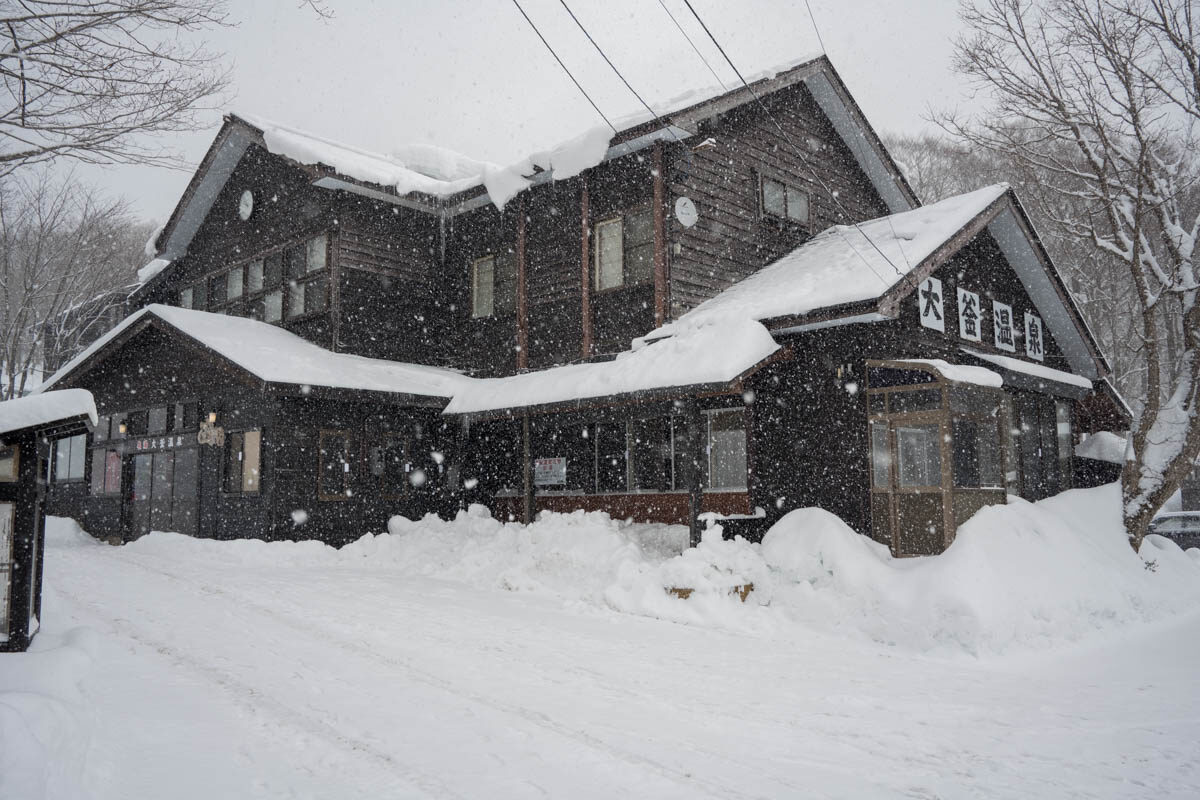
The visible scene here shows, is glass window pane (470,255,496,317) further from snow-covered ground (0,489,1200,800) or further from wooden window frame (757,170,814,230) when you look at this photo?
snow-covered ground (0,489,1200,800)

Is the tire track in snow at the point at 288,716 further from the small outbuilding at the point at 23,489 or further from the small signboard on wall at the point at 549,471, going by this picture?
the small signboard on wall at the point at 549,471

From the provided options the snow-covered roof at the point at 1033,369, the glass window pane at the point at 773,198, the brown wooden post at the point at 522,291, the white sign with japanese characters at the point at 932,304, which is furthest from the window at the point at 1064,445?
the brown wooden post at the point at 522,291

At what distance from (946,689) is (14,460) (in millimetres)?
7368

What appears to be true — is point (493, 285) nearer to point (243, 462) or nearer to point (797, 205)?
point (243, 462)

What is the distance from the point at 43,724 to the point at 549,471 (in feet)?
37.7

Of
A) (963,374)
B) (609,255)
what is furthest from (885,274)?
(609,255)

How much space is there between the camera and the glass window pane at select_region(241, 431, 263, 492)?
14.0 meters

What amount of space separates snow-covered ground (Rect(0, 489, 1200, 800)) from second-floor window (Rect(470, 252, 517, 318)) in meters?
5.42

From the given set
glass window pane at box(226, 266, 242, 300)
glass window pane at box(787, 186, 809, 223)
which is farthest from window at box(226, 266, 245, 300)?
glass window pane at box(787, 186, 809, 223)

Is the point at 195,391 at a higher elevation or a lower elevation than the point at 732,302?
lower

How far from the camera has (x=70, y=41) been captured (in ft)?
23.9

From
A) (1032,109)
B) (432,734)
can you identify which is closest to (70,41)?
(432,734)

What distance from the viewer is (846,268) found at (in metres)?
11.7

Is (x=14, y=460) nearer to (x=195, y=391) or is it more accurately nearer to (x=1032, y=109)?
(x=195, y=391)
